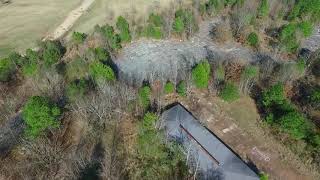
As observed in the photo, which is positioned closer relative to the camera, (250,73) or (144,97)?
(144,97)

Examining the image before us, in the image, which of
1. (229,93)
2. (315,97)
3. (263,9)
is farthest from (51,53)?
(315,97)

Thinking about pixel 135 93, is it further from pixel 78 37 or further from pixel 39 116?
pixel 78 37

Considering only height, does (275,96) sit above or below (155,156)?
above

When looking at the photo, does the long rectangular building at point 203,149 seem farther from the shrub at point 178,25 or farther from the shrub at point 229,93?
the shrub at point 178,25

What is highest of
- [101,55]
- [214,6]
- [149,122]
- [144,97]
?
[214,6]

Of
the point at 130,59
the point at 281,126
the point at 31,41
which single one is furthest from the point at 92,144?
the point at 31,41

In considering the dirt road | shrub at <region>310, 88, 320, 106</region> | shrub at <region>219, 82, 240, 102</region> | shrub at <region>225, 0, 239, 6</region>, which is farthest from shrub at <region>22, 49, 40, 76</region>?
shrub at <region>310, 88, 320, 106</region>

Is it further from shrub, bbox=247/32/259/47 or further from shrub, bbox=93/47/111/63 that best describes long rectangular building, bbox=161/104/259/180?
shrub, bbox=247/32/259/47

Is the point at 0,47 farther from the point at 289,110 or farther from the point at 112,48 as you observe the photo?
the point at 289,110
